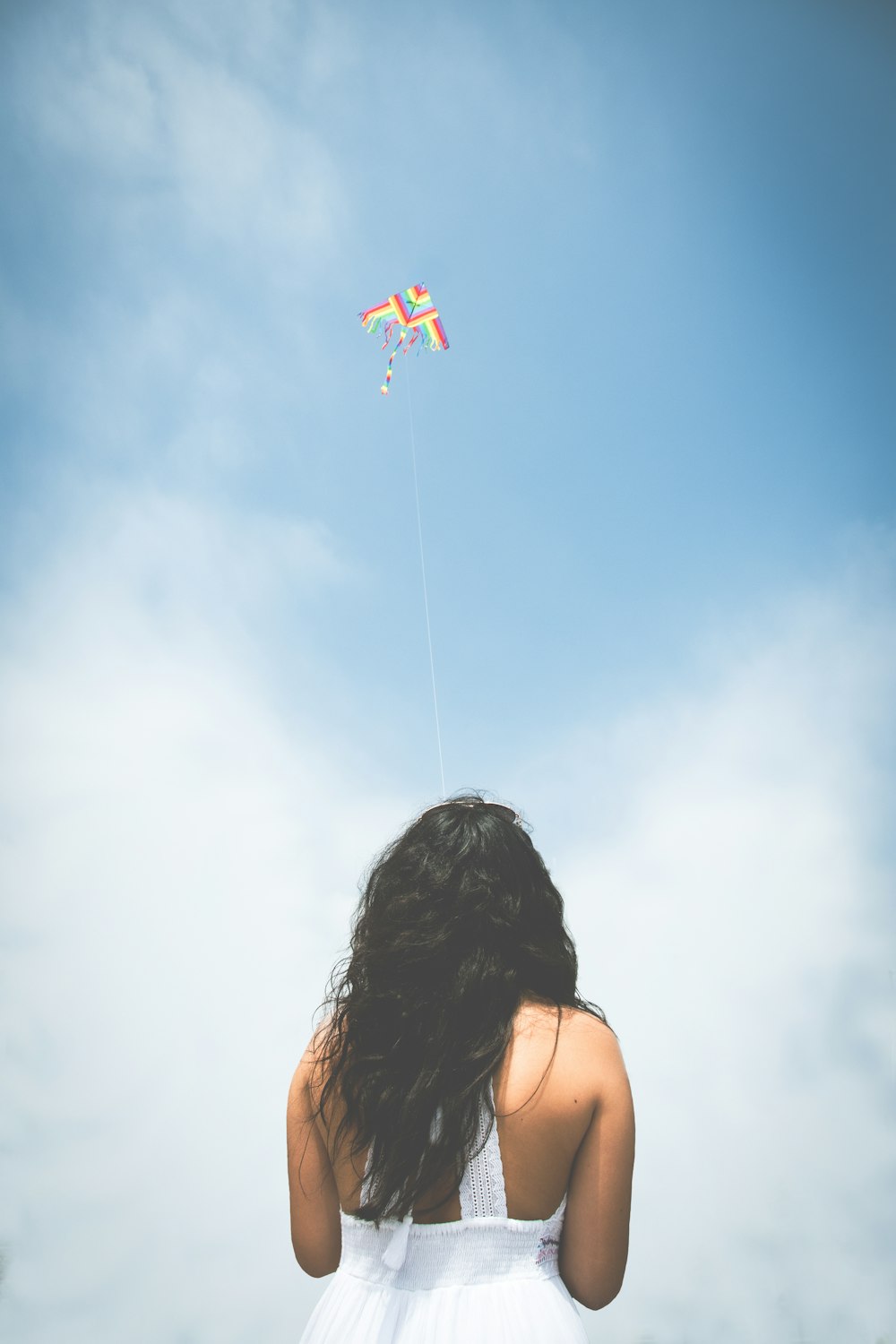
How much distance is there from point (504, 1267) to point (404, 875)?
83 cm

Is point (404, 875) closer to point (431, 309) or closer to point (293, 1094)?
point (293, 1094)

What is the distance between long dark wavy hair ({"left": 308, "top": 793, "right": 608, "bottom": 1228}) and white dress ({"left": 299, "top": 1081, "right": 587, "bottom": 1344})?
60mm

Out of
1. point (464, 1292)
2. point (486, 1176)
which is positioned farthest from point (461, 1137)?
point (464, 1292)

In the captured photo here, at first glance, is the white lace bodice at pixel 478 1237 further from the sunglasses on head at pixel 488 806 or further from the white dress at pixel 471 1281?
the sunglasses on head at pixel 488 806

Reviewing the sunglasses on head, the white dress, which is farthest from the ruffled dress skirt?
the sunglasses on head

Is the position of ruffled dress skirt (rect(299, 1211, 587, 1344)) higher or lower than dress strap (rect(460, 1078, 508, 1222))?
lower

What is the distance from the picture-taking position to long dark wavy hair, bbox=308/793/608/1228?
63.0 inches

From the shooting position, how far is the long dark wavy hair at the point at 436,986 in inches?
63.0

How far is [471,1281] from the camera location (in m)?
1.62

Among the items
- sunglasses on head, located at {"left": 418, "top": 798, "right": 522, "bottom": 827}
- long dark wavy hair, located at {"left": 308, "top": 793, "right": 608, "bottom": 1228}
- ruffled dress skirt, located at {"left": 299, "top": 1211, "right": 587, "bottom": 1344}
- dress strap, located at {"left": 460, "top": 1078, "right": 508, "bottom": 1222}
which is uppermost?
sunglasses on head, located at {"left": 418, "top": 798, "right": 522, "bottom": 827}

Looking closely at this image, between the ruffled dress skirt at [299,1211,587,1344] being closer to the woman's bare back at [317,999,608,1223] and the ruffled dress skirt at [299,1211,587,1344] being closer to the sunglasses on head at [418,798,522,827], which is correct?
the woman's bare back at [317,999,608,1223]

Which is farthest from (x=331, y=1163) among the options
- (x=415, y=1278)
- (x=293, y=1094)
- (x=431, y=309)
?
(x=431, y=309)

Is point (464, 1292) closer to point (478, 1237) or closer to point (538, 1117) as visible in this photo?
point (478, 1237)

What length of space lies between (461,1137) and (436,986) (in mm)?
294
